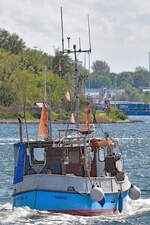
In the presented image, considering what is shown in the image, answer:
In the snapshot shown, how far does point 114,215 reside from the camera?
33281 millimetres

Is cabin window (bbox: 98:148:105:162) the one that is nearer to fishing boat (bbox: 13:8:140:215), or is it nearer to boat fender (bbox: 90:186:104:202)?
fishing boat (bbox: 13:8:140:215)

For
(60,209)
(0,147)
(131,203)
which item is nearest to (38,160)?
(60,209)

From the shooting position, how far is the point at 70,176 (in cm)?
3169

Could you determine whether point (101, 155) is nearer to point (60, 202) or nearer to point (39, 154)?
point (39, 154)

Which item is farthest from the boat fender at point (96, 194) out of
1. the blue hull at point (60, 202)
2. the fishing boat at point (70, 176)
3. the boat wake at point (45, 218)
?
the boat wake at point (45, 218)

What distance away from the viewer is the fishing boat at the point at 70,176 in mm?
31453

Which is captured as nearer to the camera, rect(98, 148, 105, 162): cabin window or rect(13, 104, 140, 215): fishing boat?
rect(13, 104, 140, 215): fishing boat

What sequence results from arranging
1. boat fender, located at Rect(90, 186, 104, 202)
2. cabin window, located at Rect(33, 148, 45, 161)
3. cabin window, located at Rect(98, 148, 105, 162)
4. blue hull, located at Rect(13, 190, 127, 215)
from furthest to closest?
cabin window, located at Rect(98, 148, 105, 162)
cabin window, located at Rect(33, 148, 45, 161)
blue hull, located at Rect(13, 190, 127, 215)
boat fender, located at Rect(90, 186, 104, 202)

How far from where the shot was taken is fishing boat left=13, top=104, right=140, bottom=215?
103ft

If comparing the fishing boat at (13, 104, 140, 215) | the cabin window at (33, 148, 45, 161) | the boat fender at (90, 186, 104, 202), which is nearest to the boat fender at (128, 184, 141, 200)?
the fishing boat at (13, 104, 140, 215)

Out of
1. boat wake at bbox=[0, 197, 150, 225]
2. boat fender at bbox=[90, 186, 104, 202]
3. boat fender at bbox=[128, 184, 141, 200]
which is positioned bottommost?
boat wake at bbox=[0, 197, 150, 225]

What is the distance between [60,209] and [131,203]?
238 inches

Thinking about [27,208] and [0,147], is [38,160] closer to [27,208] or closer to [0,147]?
[27,208]

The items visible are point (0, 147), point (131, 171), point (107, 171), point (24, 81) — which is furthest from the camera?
point (24, 81)
